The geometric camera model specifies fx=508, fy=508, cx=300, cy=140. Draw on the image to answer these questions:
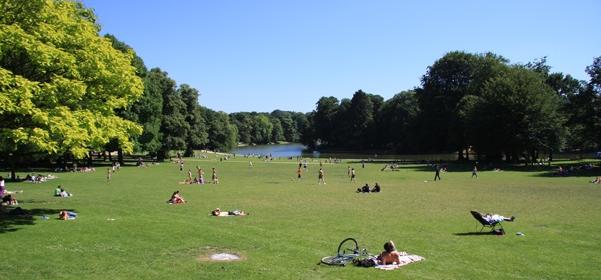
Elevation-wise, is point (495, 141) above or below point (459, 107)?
below

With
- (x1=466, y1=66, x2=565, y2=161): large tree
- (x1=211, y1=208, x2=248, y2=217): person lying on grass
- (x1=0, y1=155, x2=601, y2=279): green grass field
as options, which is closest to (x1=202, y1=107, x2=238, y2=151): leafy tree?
(x1=466, y1=66, x2=565, y2=161): large tree

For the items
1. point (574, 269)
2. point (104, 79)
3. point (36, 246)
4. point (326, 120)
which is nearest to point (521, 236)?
point (574, 269)

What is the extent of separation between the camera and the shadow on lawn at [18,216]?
2053cm

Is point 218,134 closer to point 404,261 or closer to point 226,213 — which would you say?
point 226,213

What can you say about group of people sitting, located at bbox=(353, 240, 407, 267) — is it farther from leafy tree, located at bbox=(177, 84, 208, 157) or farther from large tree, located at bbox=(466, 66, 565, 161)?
leafy tree, located at bbox=(177, 84, 208, 157)

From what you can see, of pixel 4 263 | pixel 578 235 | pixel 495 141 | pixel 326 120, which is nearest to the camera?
pixel 4 263

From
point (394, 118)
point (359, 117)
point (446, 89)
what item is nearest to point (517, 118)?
point (446, 89)

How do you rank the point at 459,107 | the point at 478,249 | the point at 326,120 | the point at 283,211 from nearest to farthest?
the point at 478,249, the point at 283,211, the point at 459,107, the point at 326,120

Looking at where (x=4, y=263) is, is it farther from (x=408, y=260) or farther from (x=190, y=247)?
→ (x=408, y=260)

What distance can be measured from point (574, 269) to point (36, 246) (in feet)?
54.5

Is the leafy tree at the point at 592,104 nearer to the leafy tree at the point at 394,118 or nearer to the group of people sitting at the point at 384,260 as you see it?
the group of people sitting at the point at 384,260

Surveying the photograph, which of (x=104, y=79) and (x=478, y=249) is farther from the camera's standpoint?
(x=104, y=79)

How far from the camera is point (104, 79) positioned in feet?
75.8

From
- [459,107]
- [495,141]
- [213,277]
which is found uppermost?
[459,107]
